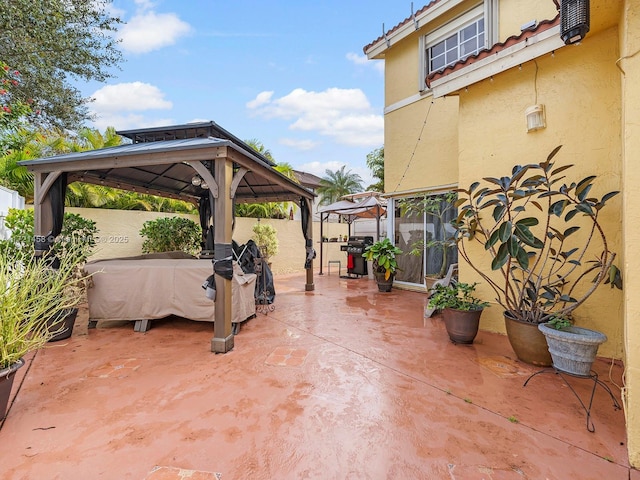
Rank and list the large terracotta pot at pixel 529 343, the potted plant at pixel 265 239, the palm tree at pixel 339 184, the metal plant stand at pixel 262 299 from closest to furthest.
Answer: the large terracotta pot at pixel 529 343 → the metal plant stand at pixel 262 299 → the potted plant at pixel 265 239 → the palm tree at pixel 339 184

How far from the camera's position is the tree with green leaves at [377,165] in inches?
685

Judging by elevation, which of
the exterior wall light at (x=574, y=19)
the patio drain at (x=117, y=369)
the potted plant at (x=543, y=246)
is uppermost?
the exterior wall light at (x=574, y=19)

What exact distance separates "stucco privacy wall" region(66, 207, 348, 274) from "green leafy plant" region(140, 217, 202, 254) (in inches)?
11.6

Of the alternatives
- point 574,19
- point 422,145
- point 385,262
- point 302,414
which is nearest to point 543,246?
point 574,19

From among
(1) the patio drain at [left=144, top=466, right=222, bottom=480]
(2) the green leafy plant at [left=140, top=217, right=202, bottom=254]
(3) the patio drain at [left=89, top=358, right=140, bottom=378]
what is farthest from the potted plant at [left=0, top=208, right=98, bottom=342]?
(1) the patio drain at [left=144, top=466, right=222, bottom=480]

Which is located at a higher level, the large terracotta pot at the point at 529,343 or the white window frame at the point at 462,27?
the white window frame at the point at 462,27

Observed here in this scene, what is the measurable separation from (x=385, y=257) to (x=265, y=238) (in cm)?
458

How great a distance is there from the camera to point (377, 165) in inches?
698

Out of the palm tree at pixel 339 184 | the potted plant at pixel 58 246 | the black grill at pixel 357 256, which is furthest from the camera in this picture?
the palm tree at pixel 339 184

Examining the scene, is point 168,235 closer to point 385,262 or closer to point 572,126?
point 385,262

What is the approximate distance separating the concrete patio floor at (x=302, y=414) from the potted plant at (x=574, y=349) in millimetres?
325

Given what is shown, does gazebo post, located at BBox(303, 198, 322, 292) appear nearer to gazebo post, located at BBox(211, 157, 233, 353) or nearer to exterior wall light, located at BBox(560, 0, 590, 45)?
gazebo post, located at BBox(211, 157, 233, 353)

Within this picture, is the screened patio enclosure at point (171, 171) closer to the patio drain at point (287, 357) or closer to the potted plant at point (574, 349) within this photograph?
the patio drain at point (287, 357)

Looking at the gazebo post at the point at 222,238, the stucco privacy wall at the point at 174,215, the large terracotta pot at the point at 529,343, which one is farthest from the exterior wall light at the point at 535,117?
the stucco privacy wall at the point at 174,215
